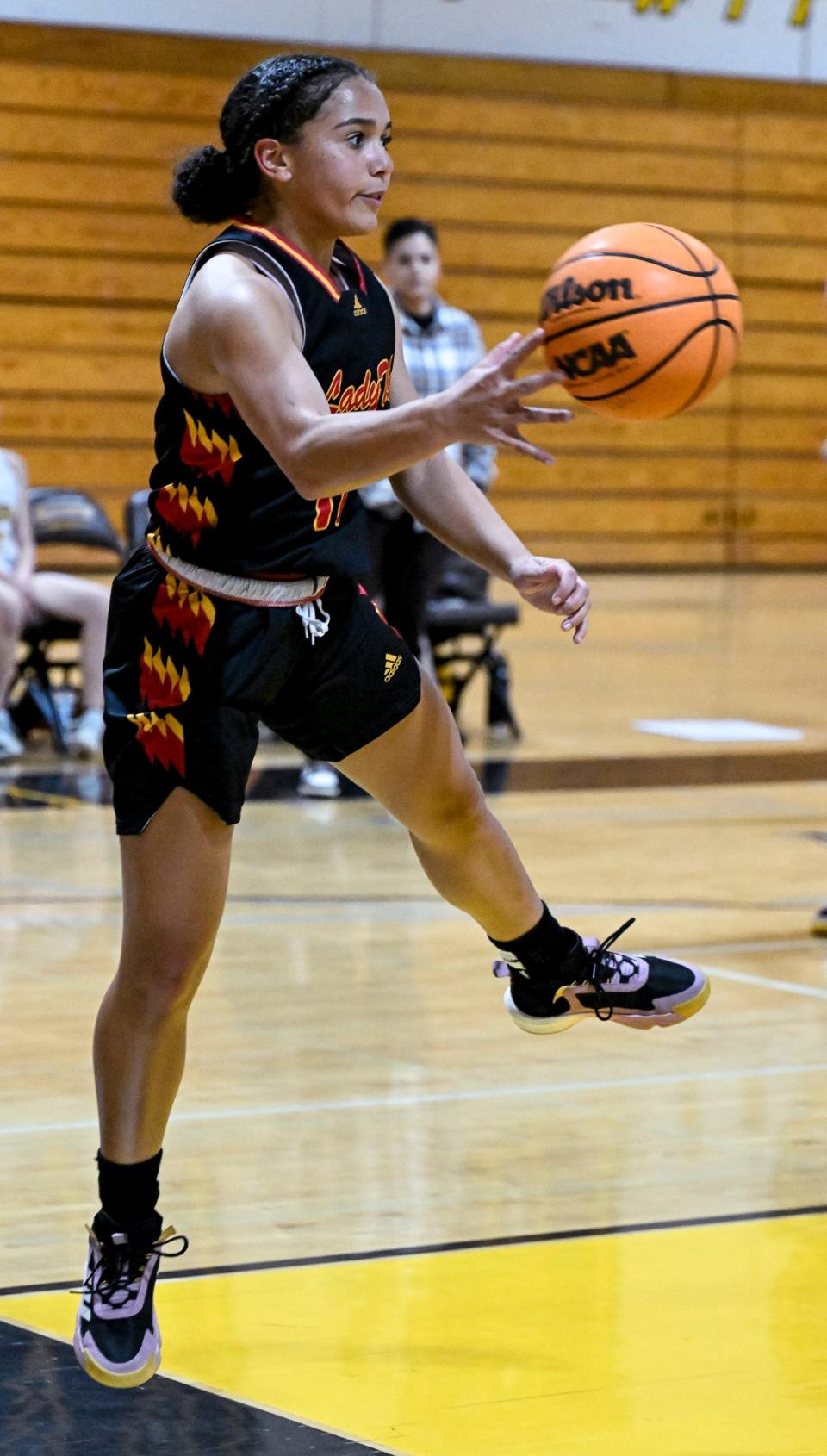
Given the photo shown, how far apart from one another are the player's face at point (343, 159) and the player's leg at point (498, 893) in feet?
2.14

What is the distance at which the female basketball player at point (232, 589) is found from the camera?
2.71 meters

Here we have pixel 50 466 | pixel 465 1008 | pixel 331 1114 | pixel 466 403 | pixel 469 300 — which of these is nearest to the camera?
pixel 466 403

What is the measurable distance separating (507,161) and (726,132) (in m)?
1.84

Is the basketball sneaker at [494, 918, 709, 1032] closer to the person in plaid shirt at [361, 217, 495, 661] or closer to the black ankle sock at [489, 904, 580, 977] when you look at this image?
the black ankle sock at [489, 904, 580, 977]

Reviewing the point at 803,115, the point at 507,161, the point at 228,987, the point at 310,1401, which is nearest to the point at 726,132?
the point at 803,115

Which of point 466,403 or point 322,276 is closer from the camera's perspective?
point 466,403

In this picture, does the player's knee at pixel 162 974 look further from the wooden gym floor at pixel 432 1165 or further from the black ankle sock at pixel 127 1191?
the wooden gym floor at pixel 432 1165

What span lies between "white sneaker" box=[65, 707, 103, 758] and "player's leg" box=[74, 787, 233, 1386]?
560 centimetres

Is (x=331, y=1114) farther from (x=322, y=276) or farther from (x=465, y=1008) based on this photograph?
(x=322, y=276)

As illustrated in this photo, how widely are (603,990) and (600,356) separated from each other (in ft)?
3.09

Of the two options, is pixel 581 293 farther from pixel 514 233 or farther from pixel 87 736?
pixel 514 233

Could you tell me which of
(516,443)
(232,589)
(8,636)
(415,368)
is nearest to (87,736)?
(8,636)

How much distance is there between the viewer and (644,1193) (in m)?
3.58

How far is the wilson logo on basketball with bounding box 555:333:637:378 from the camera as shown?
306cm
